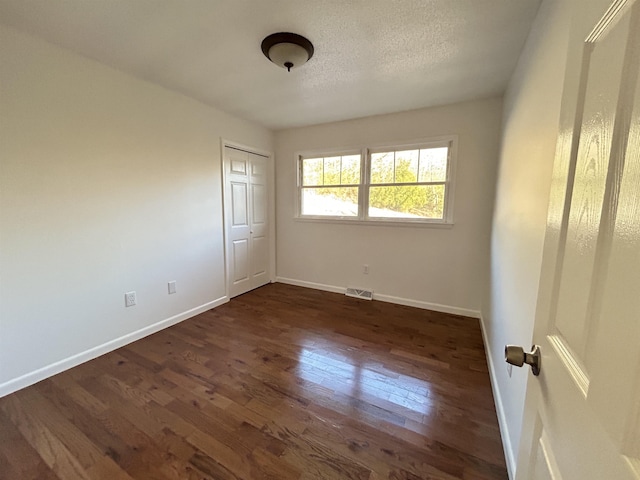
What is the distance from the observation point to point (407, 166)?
130 inches

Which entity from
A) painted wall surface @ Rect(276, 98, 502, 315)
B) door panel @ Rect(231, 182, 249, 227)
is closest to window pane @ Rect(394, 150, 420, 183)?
painted wall surface @ Rect(276, 98, 502, 315)

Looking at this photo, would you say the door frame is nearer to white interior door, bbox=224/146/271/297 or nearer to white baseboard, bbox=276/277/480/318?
white interior door, bbox=224/146/271/297

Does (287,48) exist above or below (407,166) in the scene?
above

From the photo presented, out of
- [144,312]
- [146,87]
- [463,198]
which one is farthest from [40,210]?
[463,198]

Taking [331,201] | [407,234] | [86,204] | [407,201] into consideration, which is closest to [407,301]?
[407,234]

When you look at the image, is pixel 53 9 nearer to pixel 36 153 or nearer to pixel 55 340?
pixel 36 153

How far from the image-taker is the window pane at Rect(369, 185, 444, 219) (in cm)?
319

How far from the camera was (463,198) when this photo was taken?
3021 millimetres

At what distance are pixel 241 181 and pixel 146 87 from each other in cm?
141

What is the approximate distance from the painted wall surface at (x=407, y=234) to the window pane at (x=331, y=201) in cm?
18

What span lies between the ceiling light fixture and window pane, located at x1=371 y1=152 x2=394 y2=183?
171 cm

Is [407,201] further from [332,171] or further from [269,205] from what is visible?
[269,205]

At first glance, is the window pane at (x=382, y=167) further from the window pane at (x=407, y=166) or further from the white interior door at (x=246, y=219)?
the white interior door at (x=246, y=219)

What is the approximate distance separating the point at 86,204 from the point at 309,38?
2.11 meters
